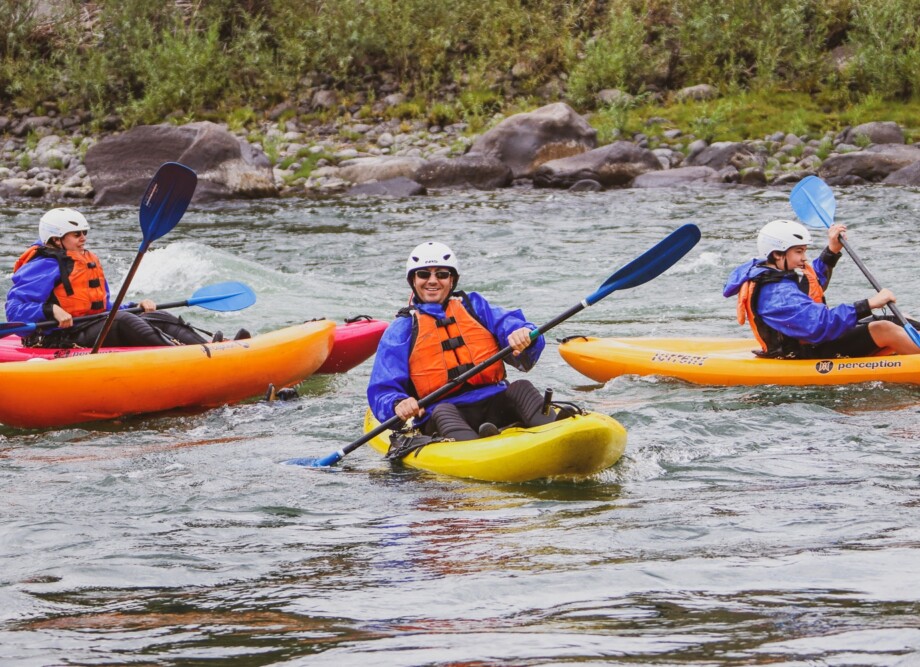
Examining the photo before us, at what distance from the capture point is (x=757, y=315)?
6.35m

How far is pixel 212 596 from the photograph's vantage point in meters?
3.05

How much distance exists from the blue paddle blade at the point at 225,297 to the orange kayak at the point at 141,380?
71 centimetres

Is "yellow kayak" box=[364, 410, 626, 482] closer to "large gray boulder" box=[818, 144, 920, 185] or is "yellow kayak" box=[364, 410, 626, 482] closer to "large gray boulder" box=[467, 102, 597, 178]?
"large gray boulder" box=[818, 144, 920, 185]

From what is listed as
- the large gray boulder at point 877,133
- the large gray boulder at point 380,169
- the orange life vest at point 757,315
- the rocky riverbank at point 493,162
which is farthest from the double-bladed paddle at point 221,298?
the large gray boulder at point 877,133

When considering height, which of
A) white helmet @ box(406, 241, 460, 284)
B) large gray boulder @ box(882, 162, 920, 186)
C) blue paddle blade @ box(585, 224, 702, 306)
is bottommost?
blue paddle blade @ box(585, 224, 702, 306)

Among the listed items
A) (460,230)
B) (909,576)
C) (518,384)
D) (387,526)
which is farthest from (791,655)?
(460,230)

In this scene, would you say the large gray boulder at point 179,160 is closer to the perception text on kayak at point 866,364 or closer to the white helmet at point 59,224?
the white helmet at point 59,224

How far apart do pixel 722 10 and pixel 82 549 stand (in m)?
18.2

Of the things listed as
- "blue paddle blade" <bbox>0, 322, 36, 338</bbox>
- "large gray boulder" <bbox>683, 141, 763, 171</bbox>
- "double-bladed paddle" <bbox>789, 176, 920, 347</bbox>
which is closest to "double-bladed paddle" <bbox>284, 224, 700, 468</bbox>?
"blue paddle blade" <bbox>0, 322, 36, 338</bbox>

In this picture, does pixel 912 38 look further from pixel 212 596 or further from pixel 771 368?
pixel 212 596

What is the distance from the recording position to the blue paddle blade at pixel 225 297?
752 centimetres

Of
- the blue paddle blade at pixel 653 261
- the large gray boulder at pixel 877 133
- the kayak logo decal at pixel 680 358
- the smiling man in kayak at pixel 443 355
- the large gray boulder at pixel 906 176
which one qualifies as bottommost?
the kayak logo decal at pixel 680 358

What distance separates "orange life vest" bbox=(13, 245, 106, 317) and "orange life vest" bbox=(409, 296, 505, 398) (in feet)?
8.27

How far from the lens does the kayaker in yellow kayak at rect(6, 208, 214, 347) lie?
259 inches
